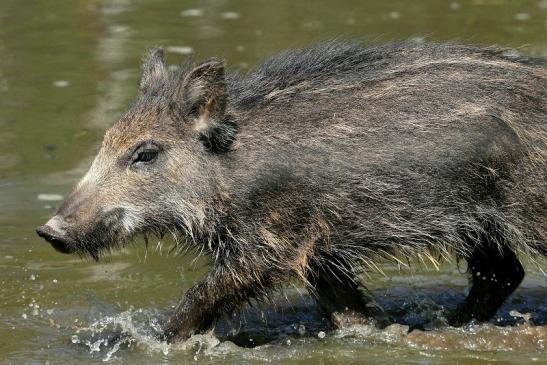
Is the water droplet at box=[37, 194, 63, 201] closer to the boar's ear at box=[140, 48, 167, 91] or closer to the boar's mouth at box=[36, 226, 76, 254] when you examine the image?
the boar's ear at box=[140, 48, 167, 91]

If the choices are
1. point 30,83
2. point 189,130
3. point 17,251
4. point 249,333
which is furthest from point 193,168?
point 30,83

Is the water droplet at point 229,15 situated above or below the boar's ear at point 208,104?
below

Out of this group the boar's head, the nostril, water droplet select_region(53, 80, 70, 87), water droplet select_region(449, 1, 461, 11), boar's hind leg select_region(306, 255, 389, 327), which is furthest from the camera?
water droplet select_region(449, 1, 461, 11)

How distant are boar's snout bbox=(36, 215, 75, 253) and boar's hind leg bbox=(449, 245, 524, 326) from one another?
2.62 metres

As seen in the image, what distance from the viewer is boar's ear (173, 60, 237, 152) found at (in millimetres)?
7191

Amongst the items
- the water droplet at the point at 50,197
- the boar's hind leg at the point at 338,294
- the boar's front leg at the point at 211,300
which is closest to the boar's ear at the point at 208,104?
the boar's front leg at the point at 211,300

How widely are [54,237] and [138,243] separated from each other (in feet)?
8.69

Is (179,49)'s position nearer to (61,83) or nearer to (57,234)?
(61,83)

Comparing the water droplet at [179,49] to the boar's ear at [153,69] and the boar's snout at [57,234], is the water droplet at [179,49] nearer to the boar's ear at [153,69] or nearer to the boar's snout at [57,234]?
the boar's ear at [153,69]

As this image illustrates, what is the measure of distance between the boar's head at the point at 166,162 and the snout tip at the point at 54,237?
0.59 ft

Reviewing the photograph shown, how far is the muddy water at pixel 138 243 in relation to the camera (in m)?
7.31

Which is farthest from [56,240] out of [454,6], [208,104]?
[454,6]

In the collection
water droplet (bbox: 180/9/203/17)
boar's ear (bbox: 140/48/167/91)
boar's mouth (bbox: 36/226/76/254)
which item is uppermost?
boar's ear (bbox: 140/48/167/91)

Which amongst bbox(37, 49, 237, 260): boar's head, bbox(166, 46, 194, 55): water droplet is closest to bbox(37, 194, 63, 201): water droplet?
bbox(37, 49, 237, 260): boar's head
